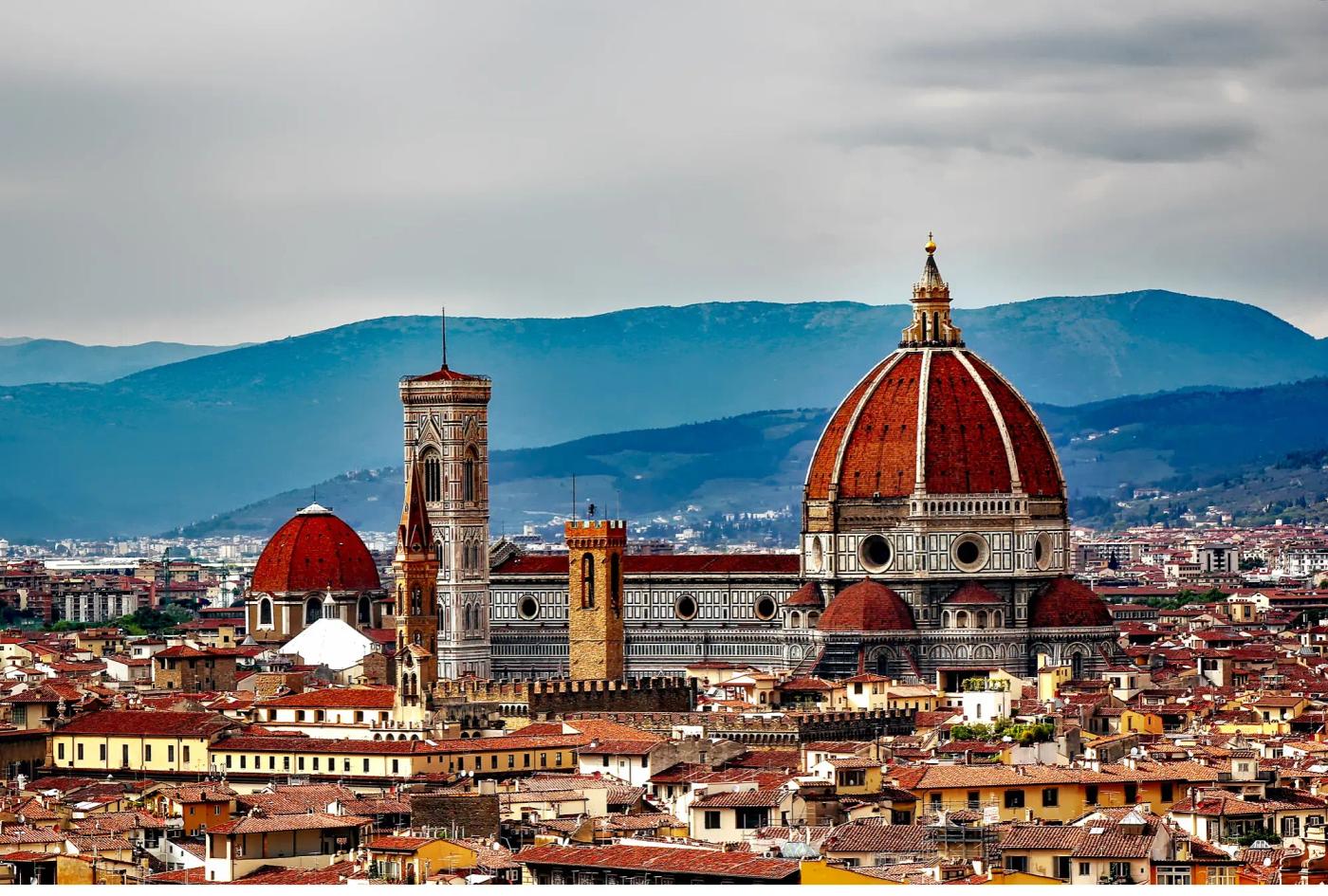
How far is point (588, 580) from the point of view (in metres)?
79.6

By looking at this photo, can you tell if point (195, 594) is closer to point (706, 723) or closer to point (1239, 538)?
point (1239, 538)

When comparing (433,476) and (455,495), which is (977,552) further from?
(433,476)

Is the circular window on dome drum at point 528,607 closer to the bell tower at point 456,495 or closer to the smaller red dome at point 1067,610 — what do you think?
the bell tower at point 456,495

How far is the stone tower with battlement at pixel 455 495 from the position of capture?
8719 cm

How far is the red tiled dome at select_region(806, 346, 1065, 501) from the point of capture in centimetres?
8388

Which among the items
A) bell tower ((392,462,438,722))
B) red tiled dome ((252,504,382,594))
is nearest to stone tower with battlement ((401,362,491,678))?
bell tower ((392,462,438,722))

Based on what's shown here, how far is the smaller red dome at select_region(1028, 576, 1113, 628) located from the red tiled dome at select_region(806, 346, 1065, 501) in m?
2.94

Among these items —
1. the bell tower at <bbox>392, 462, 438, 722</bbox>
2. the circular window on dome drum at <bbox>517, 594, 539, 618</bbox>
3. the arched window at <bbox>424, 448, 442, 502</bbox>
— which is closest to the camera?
the bell tower at <bbox>392, 462, 438, 722</bbox>

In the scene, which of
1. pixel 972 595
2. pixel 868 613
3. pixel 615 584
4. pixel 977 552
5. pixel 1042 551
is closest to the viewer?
pixel 615 584

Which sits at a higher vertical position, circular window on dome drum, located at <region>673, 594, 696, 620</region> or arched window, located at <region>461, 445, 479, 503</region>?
arched window, located at <region>461, 445, 479, 503</region>

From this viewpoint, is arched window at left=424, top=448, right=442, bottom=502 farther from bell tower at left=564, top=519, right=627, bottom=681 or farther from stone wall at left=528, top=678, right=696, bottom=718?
stone wall at left=528, top=678, right=696, bottom=718

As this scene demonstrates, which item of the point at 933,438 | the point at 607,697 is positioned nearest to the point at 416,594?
the point at 607,697

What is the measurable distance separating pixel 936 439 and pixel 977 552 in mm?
2691

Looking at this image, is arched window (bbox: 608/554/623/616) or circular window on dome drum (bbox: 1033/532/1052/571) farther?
circular window on dome drum (bbox: 1033/532/1052/571)
